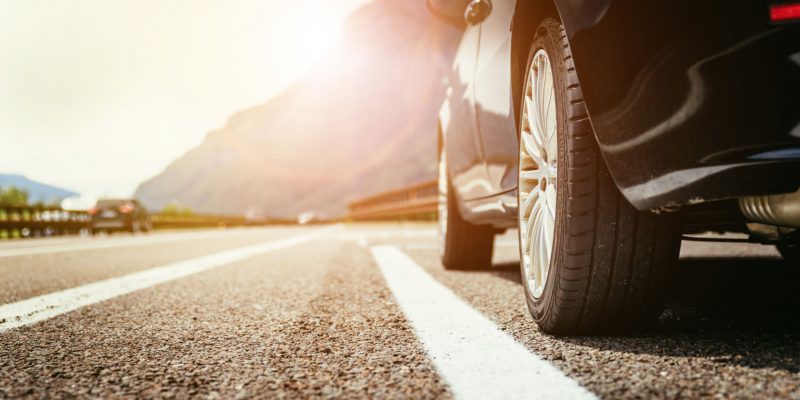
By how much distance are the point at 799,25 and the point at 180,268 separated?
14.1 ft

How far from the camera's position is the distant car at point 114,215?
1784cm

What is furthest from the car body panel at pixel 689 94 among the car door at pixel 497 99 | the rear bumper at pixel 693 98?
the car door at pixel 497 99

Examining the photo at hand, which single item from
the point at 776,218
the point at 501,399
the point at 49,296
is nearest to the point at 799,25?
the point at 776,218

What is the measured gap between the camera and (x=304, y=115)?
582ft

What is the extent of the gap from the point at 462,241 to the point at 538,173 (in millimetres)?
1982

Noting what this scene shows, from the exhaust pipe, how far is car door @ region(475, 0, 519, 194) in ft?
2.95

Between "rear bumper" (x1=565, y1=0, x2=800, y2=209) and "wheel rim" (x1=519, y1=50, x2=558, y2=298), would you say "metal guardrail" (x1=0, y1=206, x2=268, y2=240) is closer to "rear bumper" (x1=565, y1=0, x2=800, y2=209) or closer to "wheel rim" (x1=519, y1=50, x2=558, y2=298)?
"wheel rim" (x1=519, y1=50, x2=558, y2=298)

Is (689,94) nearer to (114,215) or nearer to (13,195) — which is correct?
(114,215)

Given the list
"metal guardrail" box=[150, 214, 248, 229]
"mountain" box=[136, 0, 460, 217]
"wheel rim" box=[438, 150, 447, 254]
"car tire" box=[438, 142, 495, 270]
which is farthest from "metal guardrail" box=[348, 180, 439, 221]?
"mountain" box=[136, 0, 460, 217]

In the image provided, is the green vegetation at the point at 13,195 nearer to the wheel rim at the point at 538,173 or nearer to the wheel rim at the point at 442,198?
the wheel rim at the point at 442,198

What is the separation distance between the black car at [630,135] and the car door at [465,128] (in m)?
0.29

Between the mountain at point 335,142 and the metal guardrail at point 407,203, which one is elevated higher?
the mountain at point 335,142

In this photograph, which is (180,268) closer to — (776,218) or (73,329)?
(73,329)

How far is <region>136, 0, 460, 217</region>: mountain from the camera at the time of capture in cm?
14438
